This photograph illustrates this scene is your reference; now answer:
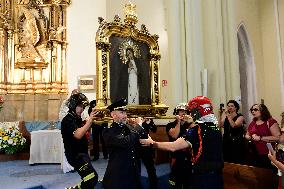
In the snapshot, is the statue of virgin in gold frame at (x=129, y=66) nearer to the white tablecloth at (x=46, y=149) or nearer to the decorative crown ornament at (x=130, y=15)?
the decorative crown ornament at (x=130, y=15)

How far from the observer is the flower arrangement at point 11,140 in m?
8.33

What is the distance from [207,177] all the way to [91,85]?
7042mm

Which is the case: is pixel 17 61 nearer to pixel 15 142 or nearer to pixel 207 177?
pixel 15 142

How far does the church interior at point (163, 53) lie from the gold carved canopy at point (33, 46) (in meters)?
0.03

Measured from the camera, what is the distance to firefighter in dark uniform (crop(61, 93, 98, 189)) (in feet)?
12.8

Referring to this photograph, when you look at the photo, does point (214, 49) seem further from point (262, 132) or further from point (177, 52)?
point (262, 132)

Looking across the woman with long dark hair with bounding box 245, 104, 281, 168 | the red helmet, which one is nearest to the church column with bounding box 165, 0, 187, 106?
the woman with long dark hair with bounding box 245, 104, 281, 168

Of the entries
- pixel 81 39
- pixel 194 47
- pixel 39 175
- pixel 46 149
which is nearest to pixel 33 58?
pixel 81 39

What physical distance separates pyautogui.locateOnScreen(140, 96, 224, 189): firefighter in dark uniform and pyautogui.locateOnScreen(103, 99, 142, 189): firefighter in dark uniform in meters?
0.41

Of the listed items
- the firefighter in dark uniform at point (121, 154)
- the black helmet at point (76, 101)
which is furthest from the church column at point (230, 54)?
the firefighter in dark uniform at point (121, 154)

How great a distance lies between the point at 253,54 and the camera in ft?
31.0

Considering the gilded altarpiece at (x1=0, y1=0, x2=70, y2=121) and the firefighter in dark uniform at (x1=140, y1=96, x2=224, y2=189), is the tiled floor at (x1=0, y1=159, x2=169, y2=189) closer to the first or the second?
the gilded altarpiece at (x1=0, y1=0, x2=70, y2=121)

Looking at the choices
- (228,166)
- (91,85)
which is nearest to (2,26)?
(91,85)

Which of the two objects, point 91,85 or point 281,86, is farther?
point 91,85
